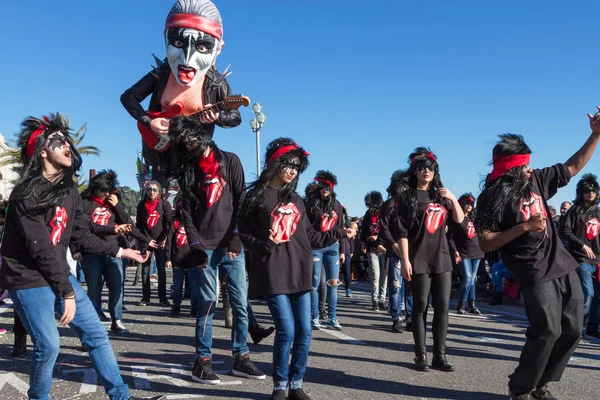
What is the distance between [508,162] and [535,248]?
2.14 ft

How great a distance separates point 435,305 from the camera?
16.8ft

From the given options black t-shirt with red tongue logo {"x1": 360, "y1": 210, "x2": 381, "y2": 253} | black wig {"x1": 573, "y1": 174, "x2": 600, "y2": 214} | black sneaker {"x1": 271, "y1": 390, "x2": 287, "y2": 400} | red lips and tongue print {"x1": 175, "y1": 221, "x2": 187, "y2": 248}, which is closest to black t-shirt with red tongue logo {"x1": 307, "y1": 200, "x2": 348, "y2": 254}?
black t-shirt with red tongue logo {"x1": 360, "y1": 210, "x2": 381, "y2": 253}

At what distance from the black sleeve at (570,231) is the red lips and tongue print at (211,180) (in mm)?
4555

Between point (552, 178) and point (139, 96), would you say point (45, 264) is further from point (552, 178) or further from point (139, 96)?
point (552, 178)

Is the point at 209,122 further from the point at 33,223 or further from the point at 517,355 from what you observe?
the point at 517,355

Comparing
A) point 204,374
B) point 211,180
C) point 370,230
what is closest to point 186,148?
point 211,180

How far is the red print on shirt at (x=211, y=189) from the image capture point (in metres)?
4.71

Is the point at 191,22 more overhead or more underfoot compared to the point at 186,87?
more overhead

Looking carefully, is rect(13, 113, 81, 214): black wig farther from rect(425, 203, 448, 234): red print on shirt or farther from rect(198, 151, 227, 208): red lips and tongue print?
rect(425, 203, 448, 234): red print on shirt

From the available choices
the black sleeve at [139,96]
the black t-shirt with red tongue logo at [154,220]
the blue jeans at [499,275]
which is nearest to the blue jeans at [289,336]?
the black sleeve at [139,96]

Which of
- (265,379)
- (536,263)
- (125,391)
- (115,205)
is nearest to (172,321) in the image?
(115,205)

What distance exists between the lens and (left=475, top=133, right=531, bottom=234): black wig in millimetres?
3875

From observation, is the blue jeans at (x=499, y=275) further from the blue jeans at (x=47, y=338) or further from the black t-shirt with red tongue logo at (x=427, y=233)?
the blue jeans at (x=47, y=338)

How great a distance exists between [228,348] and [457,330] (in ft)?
10.7
